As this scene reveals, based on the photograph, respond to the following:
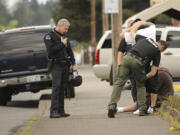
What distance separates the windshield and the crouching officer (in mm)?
4693

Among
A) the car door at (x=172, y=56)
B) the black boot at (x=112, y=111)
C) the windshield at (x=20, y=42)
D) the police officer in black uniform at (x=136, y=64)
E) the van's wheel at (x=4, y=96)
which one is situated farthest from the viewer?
the car door at (x=172, y=56)

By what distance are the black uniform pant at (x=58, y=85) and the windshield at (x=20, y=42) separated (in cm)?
470

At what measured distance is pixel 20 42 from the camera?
17.2 m

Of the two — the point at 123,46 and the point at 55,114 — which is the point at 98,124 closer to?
the point at 55,114

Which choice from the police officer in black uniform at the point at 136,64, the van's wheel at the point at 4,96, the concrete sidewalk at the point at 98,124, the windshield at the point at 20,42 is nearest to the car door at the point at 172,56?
the windshield at the point at 20,42

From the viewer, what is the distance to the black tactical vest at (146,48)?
11594 mm

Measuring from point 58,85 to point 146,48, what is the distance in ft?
5.66

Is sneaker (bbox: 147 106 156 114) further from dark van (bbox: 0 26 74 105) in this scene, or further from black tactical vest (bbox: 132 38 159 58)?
dark van (bbox: 0 26 74 105)

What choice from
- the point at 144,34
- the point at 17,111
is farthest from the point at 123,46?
the point at 17,111

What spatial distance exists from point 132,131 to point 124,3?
61547 mm

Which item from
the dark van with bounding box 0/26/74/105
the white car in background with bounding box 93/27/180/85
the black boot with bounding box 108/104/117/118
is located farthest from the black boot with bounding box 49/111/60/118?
the white car in background with bounding box 93/27/180/85

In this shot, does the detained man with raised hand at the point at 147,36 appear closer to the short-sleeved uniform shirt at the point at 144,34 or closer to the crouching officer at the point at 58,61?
the short-sleeved uniform shirt at the point at 144,34

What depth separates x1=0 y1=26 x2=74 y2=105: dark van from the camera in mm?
16953

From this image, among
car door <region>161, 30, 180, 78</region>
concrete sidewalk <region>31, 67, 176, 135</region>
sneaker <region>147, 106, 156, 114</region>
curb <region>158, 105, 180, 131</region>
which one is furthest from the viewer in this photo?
car door <region>161, 30, 180, 78</region>
